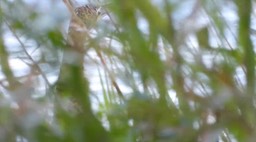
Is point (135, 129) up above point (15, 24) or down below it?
below

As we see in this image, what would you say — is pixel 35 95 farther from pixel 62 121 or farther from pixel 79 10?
pixel 79 10

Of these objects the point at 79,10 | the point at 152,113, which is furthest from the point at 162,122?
the point at 79,10

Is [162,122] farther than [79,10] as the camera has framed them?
No

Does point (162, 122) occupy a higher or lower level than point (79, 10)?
lower

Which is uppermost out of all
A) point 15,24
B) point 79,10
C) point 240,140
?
point 79,10

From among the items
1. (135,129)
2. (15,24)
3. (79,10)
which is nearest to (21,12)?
(15,24)

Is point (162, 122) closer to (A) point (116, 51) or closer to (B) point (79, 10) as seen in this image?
(A) point (116, 51)
